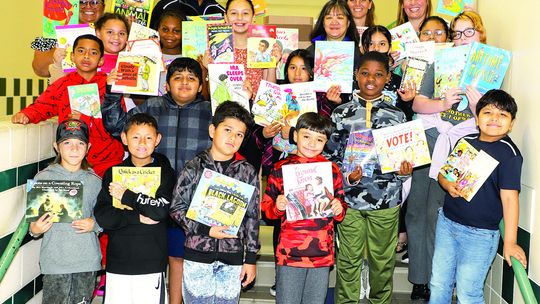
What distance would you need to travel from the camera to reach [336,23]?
13.0ft

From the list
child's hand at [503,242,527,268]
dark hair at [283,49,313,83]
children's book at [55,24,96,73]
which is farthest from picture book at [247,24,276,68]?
child's hand at [503,242,527,268]

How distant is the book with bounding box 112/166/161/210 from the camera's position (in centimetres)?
313

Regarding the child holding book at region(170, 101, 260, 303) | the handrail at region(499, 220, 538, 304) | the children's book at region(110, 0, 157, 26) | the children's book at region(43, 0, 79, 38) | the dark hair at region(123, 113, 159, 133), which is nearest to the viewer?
the handrail at region(499, 220, 538, 304)

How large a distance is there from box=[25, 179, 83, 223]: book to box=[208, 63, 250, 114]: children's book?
97 centimetres

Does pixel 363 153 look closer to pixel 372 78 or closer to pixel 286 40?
pixel 372 78

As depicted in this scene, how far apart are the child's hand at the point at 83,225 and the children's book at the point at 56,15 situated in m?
1.58

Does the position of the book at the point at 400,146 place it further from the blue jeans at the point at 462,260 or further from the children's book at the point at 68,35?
the children's book at the point at 68,35

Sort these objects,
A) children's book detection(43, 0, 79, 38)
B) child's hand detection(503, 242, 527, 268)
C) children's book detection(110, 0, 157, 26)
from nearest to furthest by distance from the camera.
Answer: child's hand detection(503, 242, 527, 268), children's book detection(43, 0, 79, 38), children's book detection(110, 0, 157, 26)

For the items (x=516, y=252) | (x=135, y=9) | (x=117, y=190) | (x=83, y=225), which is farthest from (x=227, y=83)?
(x=516, y=252)

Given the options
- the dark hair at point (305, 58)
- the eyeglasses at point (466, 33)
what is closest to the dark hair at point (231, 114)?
the dark hair at point (305, 58)

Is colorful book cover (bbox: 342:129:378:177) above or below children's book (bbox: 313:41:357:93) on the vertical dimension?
below

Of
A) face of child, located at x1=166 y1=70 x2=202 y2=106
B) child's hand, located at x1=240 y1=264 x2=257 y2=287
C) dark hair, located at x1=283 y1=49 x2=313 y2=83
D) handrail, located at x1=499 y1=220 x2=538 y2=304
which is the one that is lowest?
child's hand, located at x1=240 y1=264 x2=257 y2=287

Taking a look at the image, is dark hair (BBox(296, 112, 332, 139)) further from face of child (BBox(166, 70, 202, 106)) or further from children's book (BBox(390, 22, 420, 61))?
children's book (BBox(390, 22, 420, 61))

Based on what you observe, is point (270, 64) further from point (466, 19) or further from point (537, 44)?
point (537, 44)
